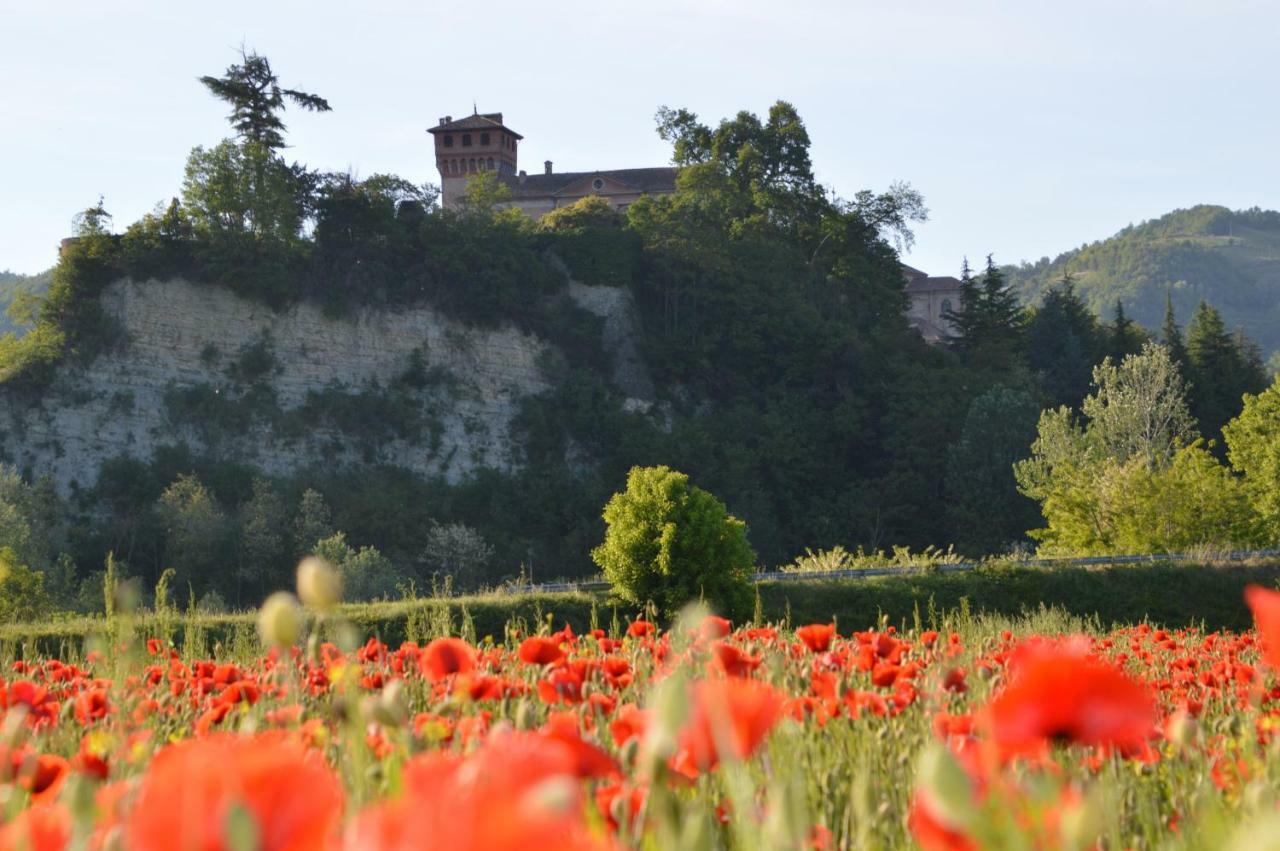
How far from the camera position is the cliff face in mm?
39031

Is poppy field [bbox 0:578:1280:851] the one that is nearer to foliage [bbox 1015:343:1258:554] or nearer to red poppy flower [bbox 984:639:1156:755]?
red poppy flower [bbox 984:639:1156:755]

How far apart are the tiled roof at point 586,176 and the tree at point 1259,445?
2844 cm

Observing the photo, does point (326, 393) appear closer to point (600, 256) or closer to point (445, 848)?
point (600, 256)

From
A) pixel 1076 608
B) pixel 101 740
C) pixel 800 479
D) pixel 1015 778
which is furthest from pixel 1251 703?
pixel 800 479

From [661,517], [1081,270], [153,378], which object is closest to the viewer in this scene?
[661,517]

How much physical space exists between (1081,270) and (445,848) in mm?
181066

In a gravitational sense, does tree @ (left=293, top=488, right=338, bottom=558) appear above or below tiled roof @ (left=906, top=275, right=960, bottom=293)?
below

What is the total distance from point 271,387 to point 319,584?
42.4 meters

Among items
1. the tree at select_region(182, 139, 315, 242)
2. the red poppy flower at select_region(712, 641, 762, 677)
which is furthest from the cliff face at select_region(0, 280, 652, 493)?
the red poppy flower at select_region(712, 641, 762, 677)

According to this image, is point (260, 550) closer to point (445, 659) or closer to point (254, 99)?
point (254, 99)

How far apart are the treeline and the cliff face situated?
0.58 m

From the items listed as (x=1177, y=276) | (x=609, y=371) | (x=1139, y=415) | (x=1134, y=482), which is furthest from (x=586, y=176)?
(x=1177, y=276)

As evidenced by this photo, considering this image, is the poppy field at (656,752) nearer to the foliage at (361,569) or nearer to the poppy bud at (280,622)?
the poppy bud at (280,622)

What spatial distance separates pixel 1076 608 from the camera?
2136 cm
